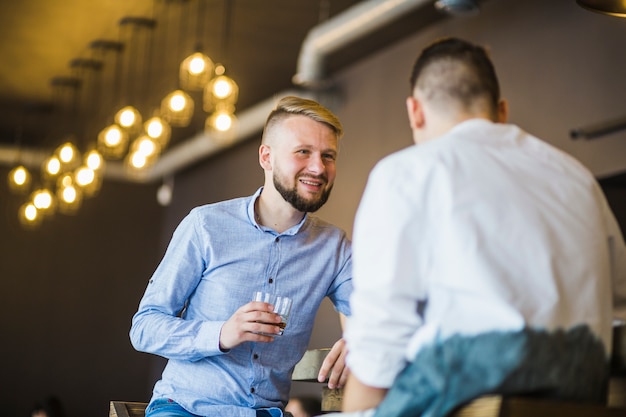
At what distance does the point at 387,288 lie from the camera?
1.37 meters

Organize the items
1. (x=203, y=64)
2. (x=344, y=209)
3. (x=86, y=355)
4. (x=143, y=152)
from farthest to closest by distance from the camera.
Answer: (x=86, y=355) < (x=344, y=209) < (x=143, y=152) < (x=203, y=64)

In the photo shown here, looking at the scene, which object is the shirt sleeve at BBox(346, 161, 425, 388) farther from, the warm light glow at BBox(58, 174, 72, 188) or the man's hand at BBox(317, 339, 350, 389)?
the warm light glow at BBox(58, 174, 72, 188)

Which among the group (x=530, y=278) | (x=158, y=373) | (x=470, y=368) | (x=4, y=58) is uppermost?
(x=4, y=58)

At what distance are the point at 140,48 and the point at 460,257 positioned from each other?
649 cm

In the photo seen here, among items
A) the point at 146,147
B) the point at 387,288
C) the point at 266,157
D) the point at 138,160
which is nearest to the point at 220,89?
the point at 146,147

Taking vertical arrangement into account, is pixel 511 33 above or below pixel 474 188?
above

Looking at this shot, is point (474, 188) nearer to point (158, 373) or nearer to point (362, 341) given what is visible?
point (362, 341)

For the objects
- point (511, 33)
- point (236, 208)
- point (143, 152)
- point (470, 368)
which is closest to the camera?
point (470, 368)

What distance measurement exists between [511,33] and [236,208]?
3773 millimetres

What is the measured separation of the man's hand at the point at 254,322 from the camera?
6.50 feet

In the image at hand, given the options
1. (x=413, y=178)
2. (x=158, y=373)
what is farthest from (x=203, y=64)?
(x=158, y=373)

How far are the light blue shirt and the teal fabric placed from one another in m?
0.87

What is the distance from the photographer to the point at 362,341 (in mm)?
1392

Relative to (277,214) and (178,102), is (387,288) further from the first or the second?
(178,102)
